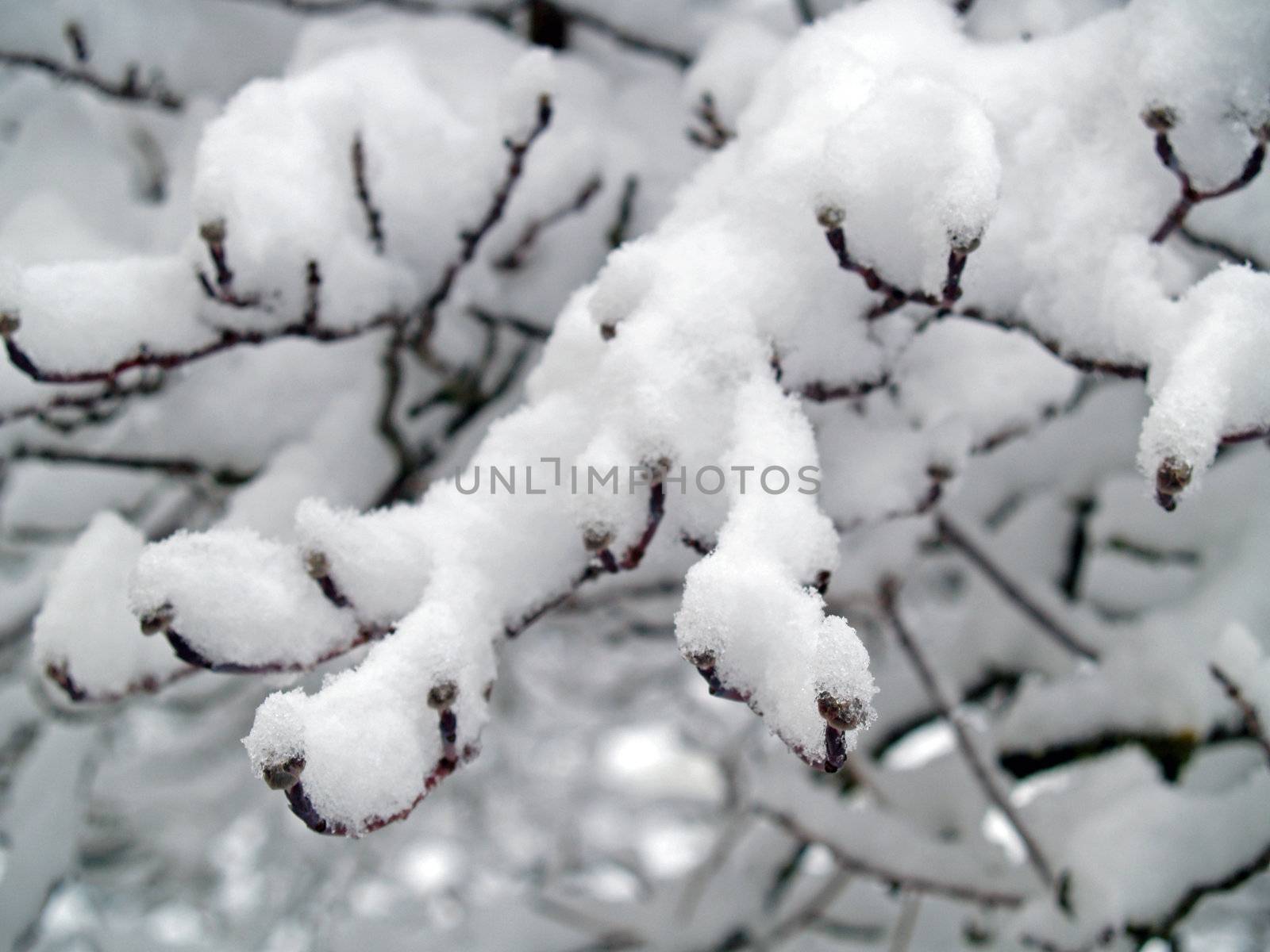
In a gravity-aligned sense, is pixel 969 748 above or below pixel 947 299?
below

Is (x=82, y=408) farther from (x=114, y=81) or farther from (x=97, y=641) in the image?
(x=114, y=81)

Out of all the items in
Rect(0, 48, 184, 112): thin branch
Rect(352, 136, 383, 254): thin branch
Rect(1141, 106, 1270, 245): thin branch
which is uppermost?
Rect(1141, 106, 1270, 245): thin branch

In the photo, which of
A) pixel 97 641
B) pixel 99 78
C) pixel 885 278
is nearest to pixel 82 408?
pixel 97 641

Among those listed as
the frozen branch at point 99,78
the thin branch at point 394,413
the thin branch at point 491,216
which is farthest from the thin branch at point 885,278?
the frozen branch at point 99,78

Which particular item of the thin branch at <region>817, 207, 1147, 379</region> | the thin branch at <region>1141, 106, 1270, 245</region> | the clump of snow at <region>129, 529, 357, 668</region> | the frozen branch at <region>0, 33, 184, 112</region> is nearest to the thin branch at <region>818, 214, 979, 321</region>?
the thin branch at <region>817, 207, 1147, 379</region>

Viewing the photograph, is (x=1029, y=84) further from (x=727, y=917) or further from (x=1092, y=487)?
(x=727, y=917)

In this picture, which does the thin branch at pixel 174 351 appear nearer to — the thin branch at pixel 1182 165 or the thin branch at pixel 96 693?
the thin branch at pixel 96 693

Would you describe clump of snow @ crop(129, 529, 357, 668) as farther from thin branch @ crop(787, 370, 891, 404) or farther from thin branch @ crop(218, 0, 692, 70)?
thin branch @ crop(218, 0, 692, 70)
